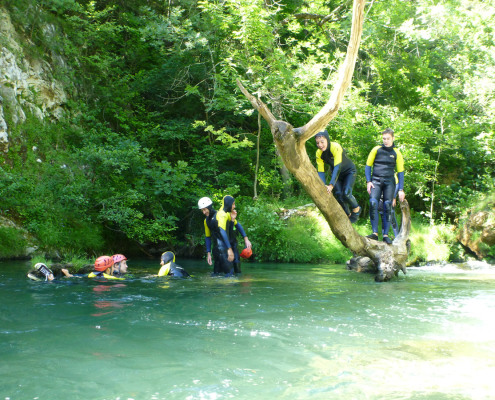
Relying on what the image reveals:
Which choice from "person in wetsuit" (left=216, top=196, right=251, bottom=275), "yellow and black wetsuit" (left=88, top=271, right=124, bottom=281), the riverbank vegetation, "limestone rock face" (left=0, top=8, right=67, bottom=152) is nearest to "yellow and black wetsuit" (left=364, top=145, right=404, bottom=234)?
"person in wetsuit" (left=216, top=196, right=251, bottom=275)

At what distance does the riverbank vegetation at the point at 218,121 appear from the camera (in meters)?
14.4

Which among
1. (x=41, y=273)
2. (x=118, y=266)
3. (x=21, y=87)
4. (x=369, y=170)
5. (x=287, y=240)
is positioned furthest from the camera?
(x=287, y=240)

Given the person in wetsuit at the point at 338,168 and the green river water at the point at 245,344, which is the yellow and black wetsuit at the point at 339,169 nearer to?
the person in wetsuit at the point at 338,168

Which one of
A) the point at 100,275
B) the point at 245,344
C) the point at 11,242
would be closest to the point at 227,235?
the point at 100,275

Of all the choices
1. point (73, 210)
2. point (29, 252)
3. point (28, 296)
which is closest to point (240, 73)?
point (73, 210)

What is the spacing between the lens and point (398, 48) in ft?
69.6

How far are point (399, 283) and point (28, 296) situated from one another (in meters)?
7.03

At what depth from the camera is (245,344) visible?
428 cm

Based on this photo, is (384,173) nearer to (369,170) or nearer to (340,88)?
(369,170)

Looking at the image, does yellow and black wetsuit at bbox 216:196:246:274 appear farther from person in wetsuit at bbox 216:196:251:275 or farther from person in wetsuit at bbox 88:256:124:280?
person in wetsuit at bbox 88:256:124:280

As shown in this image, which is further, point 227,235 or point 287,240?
point 287,240

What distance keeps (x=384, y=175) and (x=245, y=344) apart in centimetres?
615

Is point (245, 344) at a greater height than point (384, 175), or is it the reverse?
point (384, 175)

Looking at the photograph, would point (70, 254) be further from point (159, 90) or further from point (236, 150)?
point (159, 90)
